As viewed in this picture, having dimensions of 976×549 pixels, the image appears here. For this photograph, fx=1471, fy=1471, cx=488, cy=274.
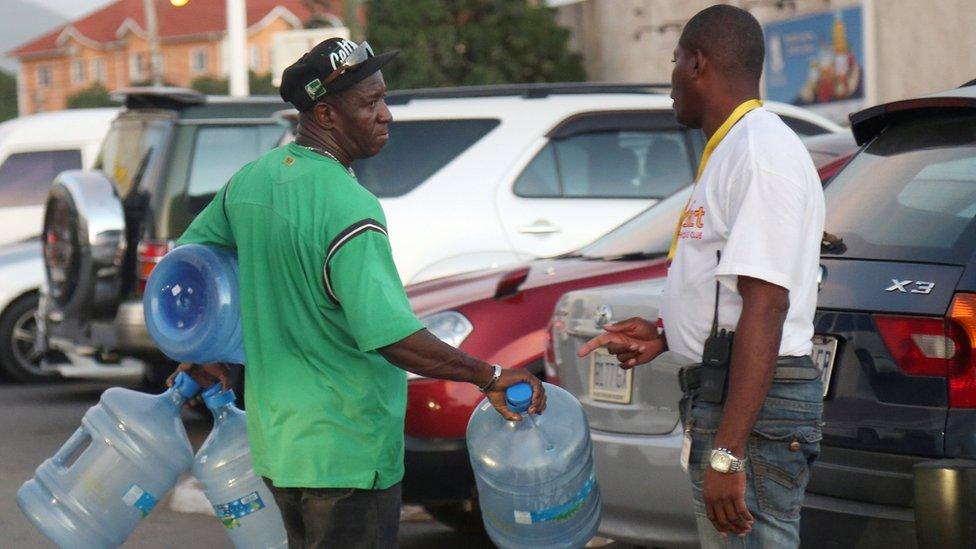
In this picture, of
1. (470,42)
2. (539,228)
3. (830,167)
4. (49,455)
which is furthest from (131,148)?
(470,42)

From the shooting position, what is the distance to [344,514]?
11.1 ft

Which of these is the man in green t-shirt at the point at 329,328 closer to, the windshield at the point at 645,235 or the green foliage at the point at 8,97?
the windshield at the point at 645,235

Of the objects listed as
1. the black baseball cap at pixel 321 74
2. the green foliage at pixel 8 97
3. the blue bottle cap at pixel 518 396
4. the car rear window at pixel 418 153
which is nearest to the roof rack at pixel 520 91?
the car rear window at pixel 418 153

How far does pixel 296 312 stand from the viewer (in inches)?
132

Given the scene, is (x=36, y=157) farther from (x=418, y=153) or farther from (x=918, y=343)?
(x=918, y=343)

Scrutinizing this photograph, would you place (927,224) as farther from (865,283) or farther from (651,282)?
(651,282)

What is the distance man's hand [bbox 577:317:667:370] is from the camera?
11.4ft

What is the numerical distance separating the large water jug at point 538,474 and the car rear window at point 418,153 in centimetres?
436

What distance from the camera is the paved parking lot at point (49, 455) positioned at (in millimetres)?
6582

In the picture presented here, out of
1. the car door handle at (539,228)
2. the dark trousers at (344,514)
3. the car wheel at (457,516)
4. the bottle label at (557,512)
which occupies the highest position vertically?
the dark trousers at (344,514)

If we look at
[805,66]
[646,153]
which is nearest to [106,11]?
[805,66]

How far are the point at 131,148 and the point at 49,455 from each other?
7.35ft

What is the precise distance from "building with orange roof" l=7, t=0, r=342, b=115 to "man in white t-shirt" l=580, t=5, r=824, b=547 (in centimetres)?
8674

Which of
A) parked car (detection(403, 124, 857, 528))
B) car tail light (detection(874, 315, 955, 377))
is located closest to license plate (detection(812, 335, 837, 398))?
car tail light (detection(874, 315, 955, 377))
